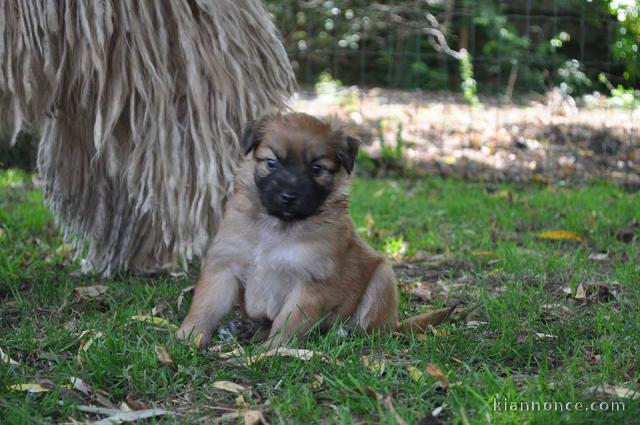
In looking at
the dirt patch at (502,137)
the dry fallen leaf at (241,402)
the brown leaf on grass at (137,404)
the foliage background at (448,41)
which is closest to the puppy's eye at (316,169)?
the dry fallen leaf at (241,402)

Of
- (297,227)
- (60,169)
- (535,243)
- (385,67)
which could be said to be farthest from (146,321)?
(385,67)

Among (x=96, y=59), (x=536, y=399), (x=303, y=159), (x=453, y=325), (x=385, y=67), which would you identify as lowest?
(x=385, y=67)

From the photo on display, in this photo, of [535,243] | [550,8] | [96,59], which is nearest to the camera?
[96,59]

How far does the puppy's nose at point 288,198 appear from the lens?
10.1 ft

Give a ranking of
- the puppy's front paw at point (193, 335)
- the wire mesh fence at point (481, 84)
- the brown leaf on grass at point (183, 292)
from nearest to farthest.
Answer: the puppy's front paw at point (193, 335)
the brown leaf on grass at point (183, 292)
the wire mesh fence at point (481, 84)

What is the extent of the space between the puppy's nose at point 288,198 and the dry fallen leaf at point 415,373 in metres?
0.75

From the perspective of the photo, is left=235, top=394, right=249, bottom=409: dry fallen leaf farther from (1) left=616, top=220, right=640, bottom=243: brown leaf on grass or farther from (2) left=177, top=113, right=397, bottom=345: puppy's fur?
(1) left=616, top=220, right=640, bottom=243: brown leaf on grass

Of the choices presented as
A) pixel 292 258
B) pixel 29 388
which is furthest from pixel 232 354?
pixel 29 388

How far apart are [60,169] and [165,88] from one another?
754 millimetres

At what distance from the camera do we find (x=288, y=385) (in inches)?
102

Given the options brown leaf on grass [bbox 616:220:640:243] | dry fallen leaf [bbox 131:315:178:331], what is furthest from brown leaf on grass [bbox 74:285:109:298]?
brown leaf on grass [bbox 616:220:640:243]

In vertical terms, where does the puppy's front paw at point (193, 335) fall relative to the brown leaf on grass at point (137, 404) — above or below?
below

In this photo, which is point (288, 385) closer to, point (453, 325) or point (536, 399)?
point (536, 399)

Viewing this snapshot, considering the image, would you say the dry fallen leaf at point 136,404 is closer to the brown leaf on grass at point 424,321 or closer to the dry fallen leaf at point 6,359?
the dry fallen leaf at point 6,359
